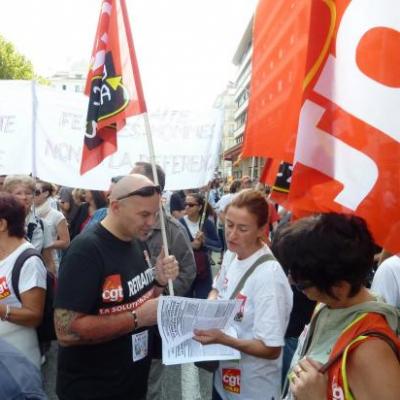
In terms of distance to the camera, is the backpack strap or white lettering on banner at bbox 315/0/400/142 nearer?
white lettering on banner at bbox 315/0/400/142

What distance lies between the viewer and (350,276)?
1.34m

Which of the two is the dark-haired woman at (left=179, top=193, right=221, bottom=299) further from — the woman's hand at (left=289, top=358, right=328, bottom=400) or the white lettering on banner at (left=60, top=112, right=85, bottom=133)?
the woman's hand at (left=289, top=358, right=328, bottom=400)

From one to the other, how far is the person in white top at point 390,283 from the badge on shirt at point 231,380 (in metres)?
0.79

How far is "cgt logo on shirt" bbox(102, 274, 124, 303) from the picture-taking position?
2057 millimetres

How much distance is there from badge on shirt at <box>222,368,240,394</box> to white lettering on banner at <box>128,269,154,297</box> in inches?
22.6

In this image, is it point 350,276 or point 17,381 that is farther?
point 350,276

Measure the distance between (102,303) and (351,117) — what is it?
1333mm

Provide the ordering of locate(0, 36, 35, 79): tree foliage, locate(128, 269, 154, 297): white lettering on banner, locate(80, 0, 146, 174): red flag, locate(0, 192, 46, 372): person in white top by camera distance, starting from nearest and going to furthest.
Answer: locate(128, 269, 154, 297): white lettering on banner
locate(80, 0, 146, 174): red flag
locate(0, 192, 46, 372): person in white top
locate(0, 36, 35, 79): tree foliage

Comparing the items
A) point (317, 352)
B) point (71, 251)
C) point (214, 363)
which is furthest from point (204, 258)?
point (317, 352)

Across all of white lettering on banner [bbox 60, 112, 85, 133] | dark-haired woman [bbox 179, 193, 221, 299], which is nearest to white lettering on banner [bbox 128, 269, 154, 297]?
dark-haired woman [bbox 179, 193, 221, 299]

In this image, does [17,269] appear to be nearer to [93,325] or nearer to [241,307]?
[93,325]

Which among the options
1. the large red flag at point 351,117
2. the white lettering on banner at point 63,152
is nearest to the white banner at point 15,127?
the white lettering on banner at point 63,152

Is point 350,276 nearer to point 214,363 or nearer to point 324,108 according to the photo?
point 324,108

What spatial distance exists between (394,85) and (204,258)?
3.78 meters
